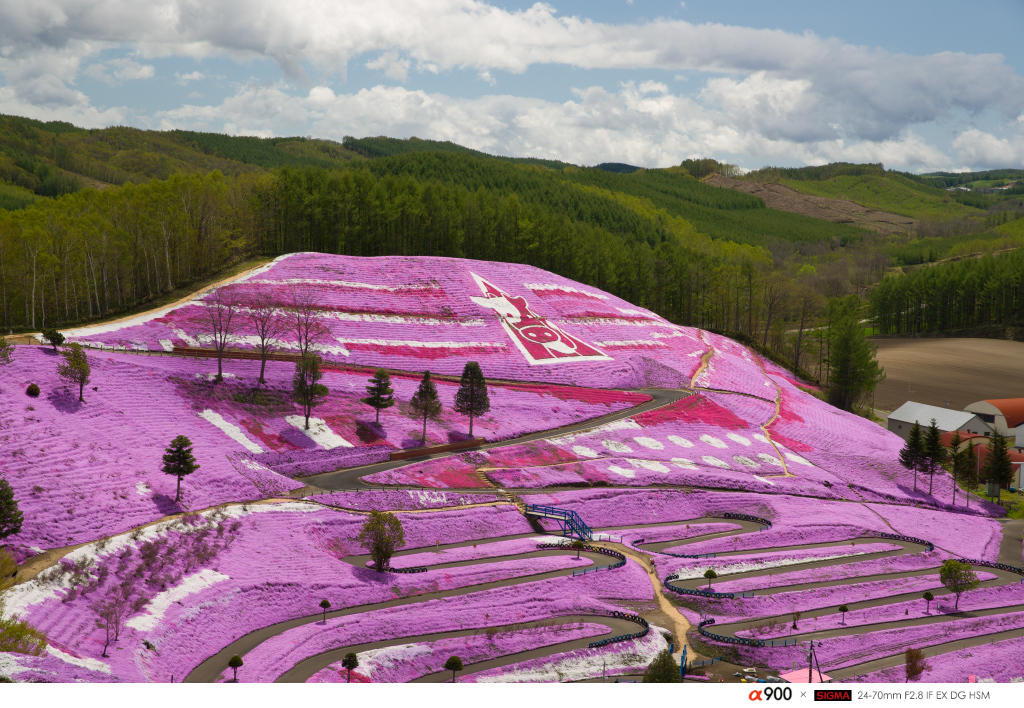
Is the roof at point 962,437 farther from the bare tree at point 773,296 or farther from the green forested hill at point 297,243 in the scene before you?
the bare tree at point 773,296

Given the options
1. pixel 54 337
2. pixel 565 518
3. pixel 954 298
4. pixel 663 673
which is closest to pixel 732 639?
pixel 663 673

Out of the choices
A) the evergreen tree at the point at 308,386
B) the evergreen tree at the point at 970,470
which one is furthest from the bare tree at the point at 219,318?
the evergreen tree at the point at 970,470

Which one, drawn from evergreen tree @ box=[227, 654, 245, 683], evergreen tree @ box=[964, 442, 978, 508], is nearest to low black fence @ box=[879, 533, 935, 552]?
evergreen tree @ box=[964, 442, 978, 508]

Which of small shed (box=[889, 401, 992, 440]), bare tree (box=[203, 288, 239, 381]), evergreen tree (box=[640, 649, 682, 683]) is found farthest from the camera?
small shed (box=[889, 401, 992, 440])

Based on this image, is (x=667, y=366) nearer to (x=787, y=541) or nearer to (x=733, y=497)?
(x=733, y=497)

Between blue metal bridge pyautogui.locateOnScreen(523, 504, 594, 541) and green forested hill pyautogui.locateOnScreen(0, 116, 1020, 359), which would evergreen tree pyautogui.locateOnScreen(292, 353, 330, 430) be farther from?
green forested hill pyautogui.locateOnScreen(0, 116, 1020, 359)

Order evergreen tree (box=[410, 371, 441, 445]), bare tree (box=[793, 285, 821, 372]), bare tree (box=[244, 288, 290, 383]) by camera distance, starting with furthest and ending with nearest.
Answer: bare tree (box=[793, 285, 821, 372]) < bare tree (box=[244, 288, 290, 383]) < evergreen tree (box=[410, 371, 441, 445])

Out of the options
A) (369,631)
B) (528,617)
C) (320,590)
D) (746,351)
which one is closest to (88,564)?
(320,590)

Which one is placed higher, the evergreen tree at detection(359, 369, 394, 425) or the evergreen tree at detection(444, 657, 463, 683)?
the evergreen tree at detection(359, 369, 394, 425)
